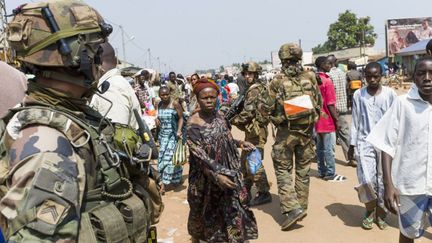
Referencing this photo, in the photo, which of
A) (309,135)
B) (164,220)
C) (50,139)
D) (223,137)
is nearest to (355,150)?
(309,135)

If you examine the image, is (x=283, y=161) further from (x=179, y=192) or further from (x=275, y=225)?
(x=179, y=192)

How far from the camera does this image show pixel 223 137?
12.1 feet

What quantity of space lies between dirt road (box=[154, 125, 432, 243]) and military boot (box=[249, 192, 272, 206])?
77 millimetres

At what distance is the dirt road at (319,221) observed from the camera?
4.28 meters

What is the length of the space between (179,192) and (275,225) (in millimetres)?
2114

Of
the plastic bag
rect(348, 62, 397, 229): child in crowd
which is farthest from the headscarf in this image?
rect(348, 62, 397, 229): child in crowd

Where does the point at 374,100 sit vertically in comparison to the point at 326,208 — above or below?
above

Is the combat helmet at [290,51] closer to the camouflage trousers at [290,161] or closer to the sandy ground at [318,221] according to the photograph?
the camouflage trousers at [290,161]

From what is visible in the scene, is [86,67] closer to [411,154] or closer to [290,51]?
[411,154]

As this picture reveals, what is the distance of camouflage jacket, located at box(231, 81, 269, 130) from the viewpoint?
4977mm

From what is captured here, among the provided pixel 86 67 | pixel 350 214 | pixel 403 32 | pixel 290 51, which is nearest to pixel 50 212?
pixel 86 67

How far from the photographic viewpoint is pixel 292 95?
14.7 feet

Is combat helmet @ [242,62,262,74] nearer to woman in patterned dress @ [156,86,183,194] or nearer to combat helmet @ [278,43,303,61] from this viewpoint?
combat helmet @ [278,43,303,61]

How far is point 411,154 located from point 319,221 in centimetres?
202
